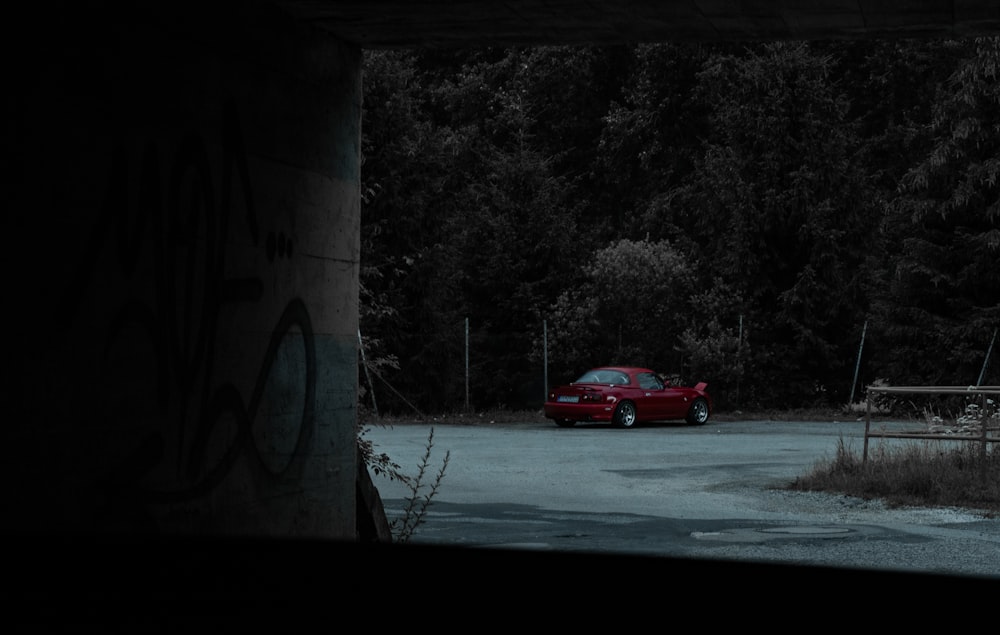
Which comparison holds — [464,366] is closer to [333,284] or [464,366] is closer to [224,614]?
[333,284]

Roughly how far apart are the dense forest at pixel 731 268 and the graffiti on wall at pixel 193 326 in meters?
22.9

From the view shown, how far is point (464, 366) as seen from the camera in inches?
1428

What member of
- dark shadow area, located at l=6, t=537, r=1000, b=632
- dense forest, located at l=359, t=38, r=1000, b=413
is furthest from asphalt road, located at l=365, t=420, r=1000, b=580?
dense forest, located at l=359, t=38, r=1000, b=413

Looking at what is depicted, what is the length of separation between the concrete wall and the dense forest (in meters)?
22.3

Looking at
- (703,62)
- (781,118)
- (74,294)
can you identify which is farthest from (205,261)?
(703,62)

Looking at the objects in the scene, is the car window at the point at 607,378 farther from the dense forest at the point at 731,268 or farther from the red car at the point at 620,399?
the dense forest at the point at 731,268

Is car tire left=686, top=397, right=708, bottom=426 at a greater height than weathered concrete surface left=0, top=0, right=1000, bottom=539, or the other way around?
weathered concrete surface left=0, top=0, right=1000, bottom=539

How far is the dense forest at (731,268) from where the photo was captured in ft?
111

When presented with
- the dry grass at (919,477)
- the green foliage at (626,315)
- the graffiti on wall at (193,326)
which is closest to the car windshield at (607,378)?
the green foliage at (626,315)

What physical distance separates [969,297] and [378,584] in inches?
1145

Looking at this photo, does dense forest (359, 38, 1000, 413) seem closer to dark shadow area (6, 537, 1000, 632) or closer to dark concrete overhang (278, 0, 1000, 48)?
dark concrete overhang (278, 0, 1000, 48)

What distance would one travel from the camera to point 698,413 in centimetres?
3169

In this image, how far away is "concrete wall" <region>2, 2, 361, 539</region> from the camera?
6.20 m

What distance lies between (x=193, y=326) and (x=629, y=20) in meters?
3.47
